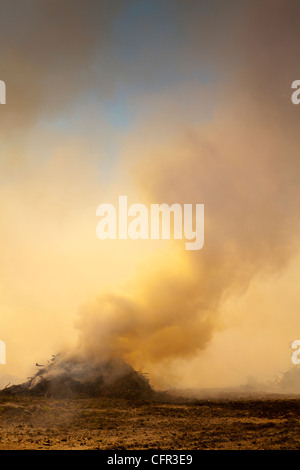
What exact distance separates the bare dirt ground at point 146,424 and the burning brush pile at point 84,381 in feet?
15.9

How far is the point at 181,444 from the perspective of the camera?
26.7 metres

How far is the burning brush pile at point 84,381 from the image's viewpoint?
53562mm

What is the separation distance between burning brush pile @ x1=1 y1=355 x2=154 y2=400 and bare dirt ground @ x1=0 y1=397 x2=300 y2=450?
4.86 metres

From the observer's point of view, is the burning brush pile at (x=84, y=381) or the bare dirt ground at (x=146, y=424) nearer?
the bare dirt ground at (x=146, y=424)

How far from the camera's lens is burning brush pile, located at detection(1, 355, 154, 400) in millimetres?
53562

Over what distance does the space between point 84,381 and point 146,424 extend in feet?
77.4

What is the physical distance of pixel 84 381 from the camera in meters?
55.4

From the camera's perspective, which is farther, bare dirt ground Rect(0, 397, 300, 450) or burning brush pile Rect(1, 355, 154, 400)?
burning brush pile Rect(1, 355, 154, 400)
